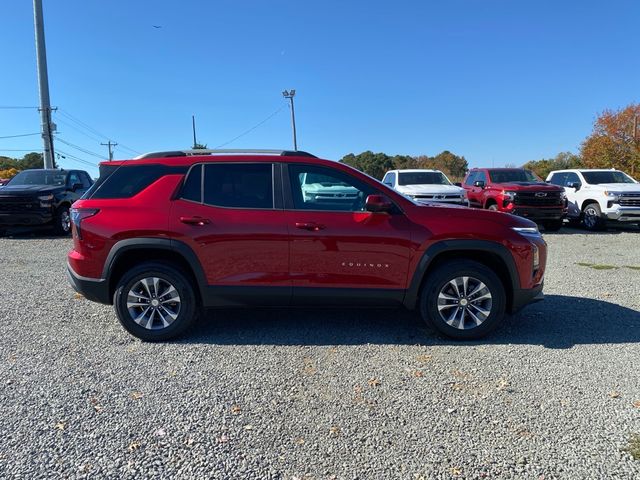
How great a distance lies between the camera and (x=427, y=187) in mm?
13492

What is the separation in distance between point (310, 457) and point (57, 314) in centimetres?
407

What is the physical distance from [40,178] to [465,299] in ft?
41.7

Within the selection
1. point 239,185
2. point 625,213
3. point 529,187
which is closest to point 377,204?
point 239,185

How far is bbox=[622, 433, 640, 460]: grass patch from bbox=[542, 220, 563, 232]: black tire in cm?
1158

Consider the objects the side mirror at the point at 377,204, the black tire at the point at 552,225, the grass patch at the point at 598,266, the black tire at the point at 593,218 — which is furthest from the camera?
the black tire at the point at 593,218

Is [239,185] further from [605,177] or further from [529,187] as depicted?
[605,177]

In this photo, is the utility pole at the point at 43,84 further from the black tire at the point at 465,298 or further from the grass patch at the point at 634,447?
the grass patch at the point at 634,447

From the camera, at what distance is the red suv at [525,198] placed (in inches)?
500

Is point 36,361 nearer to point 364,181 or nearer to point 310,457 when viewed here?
point 310,457

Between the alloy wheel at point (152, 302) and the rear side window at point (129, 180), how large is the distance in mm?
896

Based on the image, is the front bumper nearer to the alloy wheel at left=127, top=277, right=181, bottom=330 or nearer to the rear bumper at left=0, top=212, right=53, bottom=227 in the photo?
the alloy wheel at left=127, top=277, right=181, bottom=330

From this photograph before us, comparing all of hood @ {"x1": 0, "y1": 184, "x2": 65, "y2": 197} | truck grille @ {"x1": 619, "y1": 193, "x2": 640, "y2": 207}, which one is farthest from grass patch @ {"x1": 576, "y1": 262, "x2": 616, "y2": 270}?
hood @ {"x1": 0, "y1": 184, "x2": 65, "y2": 197}

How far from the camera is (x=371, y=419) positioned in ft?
10.3

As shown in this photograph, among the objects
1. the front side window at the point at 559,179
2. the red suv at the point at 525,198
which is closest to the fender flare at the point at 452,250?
the red suv at the point at 525,198
